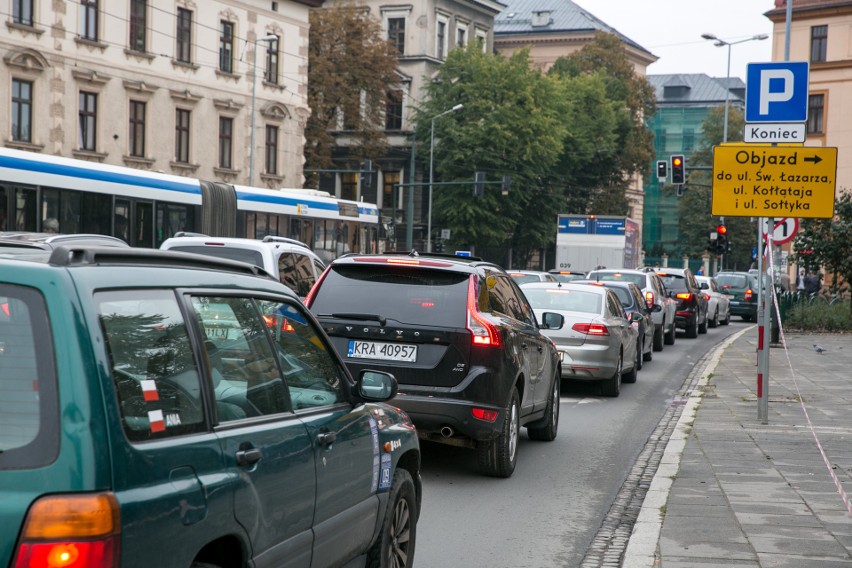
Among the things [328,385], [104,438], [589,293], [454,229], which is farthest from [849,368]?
[454,229]

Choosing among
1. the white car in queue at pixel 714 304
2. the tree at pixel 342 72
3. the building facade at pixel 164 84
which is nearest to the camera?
the white car in queue at pixel 714 304

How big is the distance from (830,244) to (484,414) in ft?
81.3

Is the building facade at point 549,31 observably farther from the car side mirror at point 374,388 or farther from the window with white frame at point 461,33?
the car side mirror at point 374,388

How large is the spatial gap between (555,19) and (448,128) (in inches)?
1513

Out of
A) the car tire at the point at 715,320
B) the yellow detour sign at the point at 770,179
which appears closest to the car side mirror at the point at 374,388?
the yellow detour sign at the point at 770,179

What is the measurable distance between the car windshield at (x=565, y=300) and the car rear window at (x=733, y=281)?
30.2 meters

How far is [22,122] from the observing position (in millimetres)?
41156

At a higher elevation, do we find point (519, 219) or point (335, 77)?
point (335, 77)

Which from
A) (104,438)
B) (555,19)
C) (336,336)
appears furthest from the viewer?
(555,19)

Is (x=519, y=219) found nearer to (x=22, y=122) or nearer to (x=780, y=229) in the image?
(x=22, y=122)

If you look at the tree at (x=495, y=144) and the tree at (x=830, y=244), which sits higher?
the tree at (x=495, y=144)

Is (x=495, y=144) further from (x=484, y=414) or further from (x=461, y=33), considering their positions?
(x=484, y=414)

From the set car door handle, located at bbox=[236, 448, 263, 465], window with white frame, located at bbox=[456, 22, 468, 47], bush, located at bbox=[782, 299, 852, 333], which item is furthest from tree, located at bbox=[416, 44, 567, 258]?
car door handle, located at bbox=[236, 448, 263, 465]

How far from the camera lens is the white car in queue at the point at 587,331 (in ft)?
53.6
